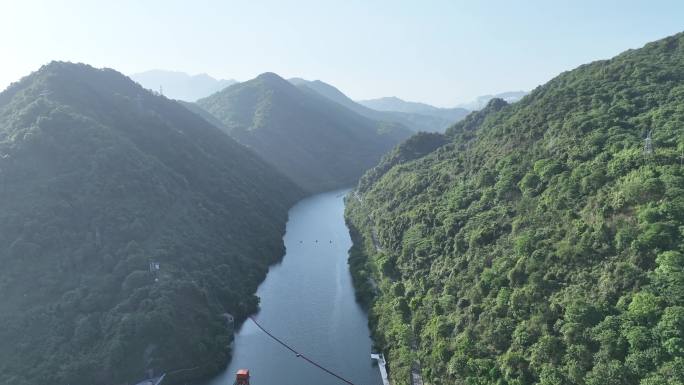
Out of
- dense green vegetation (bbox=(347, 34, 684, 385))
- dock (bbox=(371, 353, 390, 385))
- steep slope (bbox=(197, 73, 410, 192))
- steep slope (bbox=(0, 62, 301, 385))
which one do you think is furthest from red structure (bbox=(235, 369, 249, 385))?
steep slope (bbox=(197, 73, 410, 192))

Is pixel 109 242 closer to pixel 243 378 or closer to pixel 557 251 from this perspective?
pixel 243 378

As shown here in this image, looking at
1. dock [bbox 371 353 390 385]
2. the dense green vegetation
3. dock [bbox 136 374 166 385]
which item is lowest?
dock [bbox 371 353 390 385]

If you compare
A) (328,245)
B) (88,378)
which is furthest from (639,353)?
(328,245)

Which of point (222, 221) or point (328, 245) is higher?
point (222, 221)

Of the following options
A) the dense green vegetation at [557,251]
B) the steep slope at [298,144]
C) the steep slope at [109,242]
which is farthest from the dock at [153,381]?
the steep slope at [298,144]

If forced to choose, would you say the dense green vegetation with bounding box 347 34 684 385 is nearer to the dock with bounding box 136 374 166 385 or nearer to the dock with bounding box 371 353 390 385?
the dock with bounding box 371 353 390 385

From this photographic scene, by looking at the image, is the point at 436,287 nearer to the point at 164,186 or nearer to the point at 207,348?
the point at 207,348
